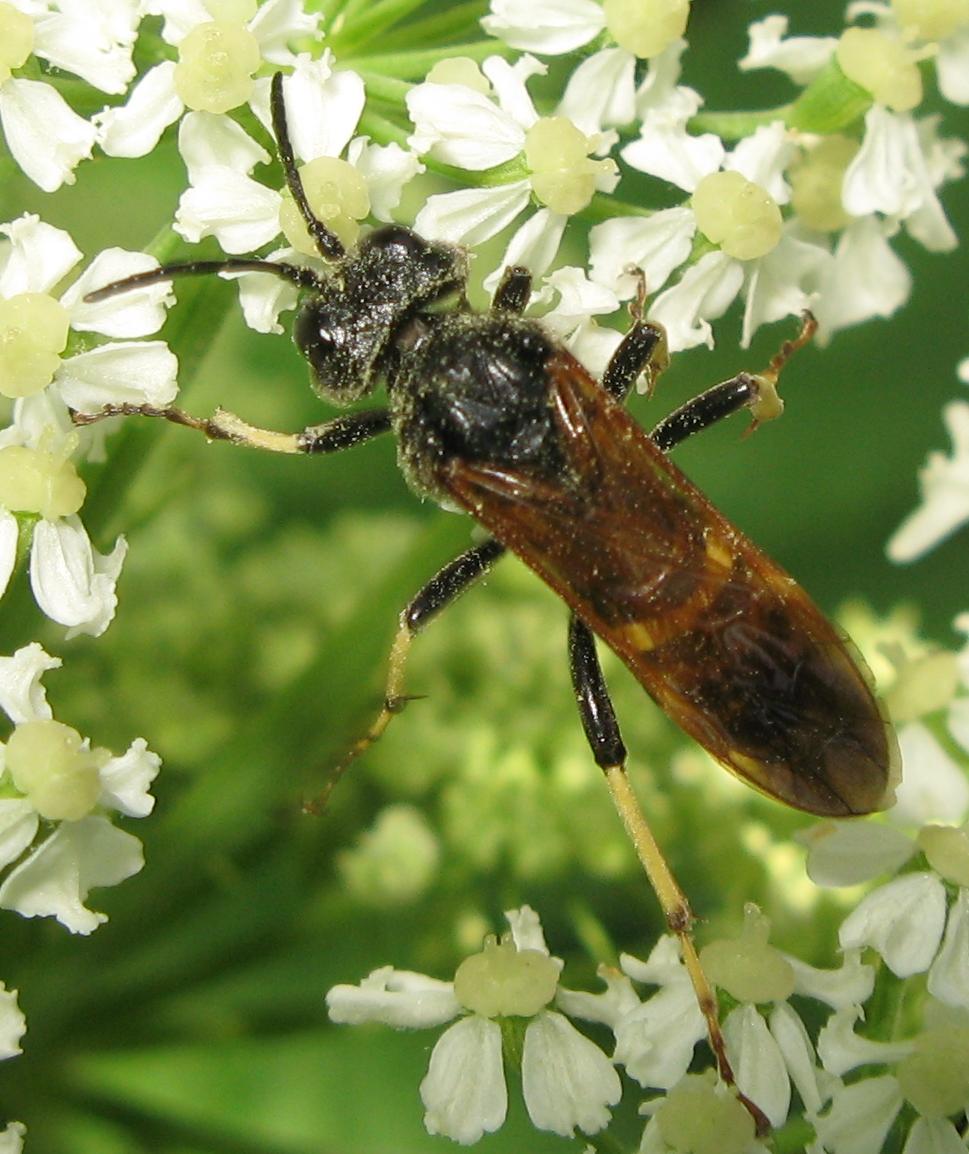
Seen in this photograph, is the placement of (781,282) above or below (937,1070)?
above

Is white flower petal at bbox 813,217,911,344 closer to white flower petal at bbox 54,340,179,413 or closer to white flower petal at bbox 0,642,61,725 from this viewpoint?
white flower petal at bbox 54,340,179,413

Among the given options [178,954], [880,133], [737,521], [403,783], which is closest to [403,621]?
[403,783]

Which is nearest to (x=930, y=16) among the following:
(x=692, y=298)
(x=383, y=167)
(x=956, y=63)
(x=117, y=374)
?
(x=956, y=63)

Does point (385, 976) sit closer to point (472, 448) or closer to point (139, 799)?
point (139, 799)

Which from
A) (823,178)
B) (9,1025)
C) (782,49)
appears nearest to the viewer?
(9,1025)

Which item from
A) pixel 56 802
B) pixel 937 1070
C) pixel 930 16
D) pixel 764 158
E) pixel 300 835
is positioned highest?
pixel 930 16

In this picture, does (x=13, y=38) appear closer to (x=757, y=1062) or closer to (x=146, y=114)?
(x=146, y=114)

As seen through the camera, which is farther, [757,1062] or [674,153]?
A: [674,153]

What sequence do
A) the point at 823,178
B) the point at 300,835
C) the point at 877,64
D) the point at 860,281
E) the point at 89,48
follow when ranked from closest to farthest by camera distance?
the point at 89,48 < the point at 877,64 < the point at 823,178 < the point at 860,281 < the point at 300,835

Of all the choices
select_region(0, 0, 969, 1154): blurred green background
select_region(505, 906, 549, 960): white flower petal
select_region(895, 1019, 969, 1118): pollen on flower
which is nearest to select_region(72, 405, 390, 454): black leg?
select_region(0, 0, 969, 1154): blurred green background
